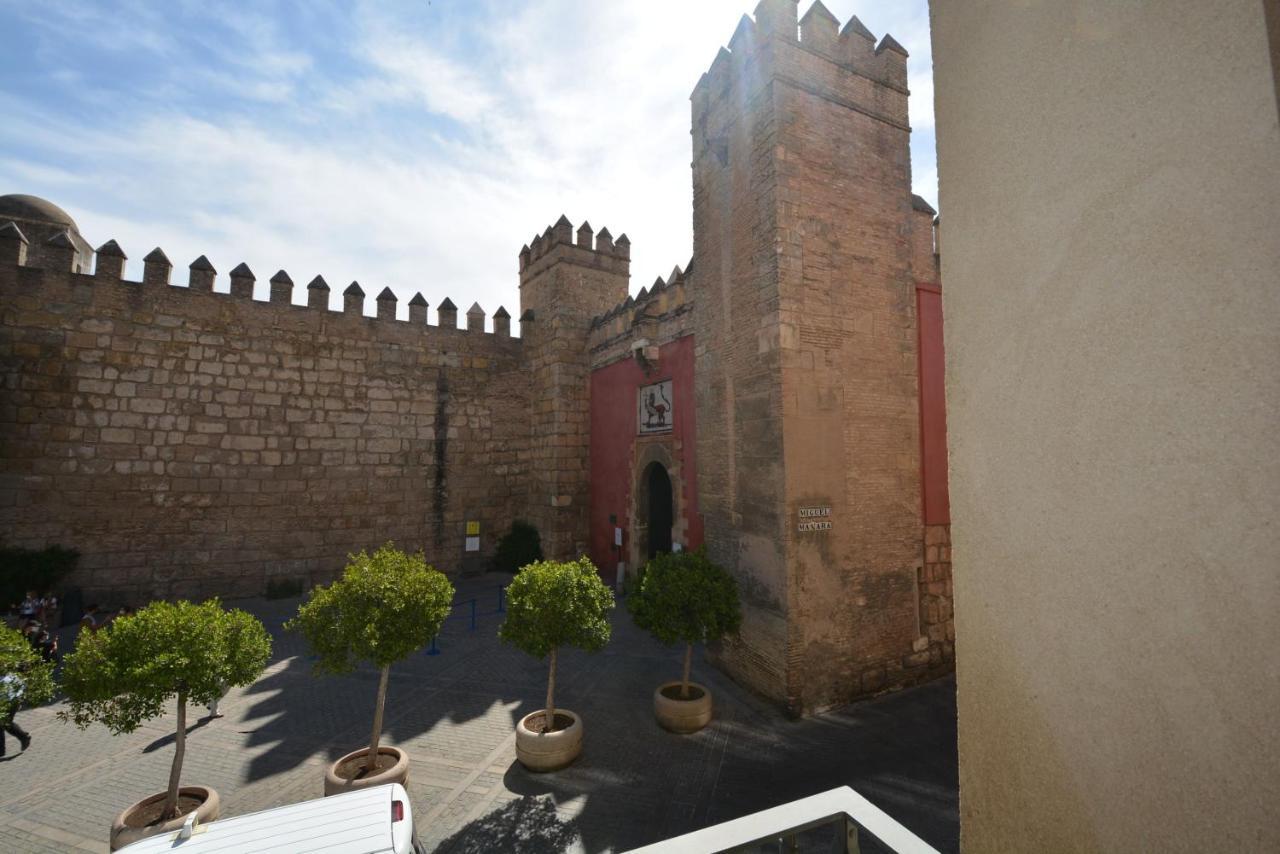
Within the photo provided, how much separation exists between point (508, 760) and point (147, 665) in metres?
3.75

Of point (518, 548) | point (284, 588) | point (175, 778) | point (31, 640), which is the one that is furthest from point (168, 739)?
point (518, 548)

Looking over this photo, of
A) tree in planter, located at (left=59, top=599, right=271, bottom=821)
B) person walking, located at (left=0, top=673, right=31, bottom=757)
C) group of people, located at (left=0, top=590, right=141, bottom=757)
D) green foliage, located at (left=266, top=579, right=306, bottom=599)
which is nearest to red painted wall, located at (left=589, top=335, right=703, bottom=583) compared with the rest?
green foliage, located at (left=266, top=579, right=306, bottom=599)

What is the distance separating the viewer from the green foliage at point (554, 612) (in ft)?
22.2

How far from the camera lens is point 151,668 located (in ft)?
16.8

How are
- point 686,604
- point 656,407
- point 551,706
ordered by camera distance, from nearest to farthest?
point 551,706 → point 686,604 → point 656,407

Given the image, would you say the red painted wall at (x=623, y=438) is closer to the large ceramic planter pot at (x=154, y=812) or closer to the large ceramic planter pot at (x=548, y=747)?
the large ceramic planter pot at (x=548, y=747)

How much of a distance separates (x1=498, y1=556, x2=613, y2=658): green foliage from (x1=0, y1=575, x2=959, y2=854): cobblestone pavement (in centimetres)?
139

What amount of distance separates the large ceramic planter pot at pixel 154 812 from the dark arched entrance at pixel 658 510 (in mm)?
8598

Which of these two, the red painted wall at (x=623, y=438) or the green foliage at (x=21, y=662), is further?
the red painted wall at (x=623, y=438)

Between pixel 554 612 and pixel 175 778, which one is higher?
pixel 554 612

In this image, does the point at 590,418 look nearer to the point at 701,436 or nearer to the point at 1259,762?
the point at 701,436


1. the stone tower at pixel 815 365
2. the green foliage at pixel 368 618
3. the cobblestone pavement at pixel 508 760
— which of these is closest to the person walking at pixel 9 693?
the cobblestone pavement at pixel 508 760

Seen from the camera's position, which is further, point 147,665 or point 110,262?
point 110,262

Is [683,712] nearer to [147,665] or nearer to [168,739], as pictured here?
[147,665]
